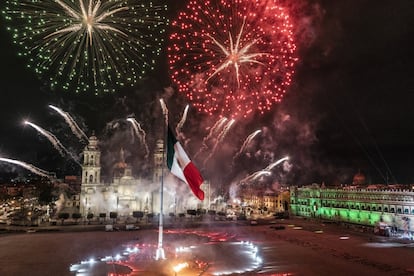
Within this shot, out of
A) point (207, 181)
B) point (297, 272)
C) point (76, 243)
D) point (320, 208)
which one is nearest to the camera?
point (297, 272)

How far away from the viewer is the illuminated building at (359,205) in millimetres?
50469

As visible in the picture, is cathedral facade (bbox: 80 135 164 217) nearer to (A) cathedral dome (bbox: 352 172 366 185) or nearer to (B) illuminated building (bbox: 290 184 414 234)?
(B) illuminated building (bbox: 290 184 414 234)

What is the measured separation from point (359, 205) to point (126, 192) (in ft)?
153

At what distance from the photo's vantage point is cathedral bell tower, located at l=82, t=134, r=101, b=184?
72.8 meters

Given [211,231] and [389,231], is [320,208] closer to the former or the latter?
[389,231]

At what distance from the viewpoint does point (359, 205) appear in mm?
59406

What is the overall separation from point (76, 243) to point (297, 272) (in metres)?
25.2

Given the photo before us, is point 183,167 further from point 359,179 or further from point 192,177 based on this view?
point 359,179

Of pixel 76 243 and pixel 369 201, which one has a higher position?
pixel 369 201

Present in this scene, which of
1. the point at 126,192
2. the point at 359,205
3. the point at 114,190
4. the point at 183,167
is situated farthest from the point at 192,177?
the point at 114,190

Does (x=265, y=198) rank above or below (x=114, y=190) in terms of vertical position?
below

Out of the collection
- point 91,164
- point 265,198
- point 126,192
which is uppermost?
point 91,164

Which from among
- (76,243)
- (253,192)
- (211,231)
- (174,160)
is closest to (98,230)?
(76,243)

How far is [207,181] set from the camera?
83.6m
